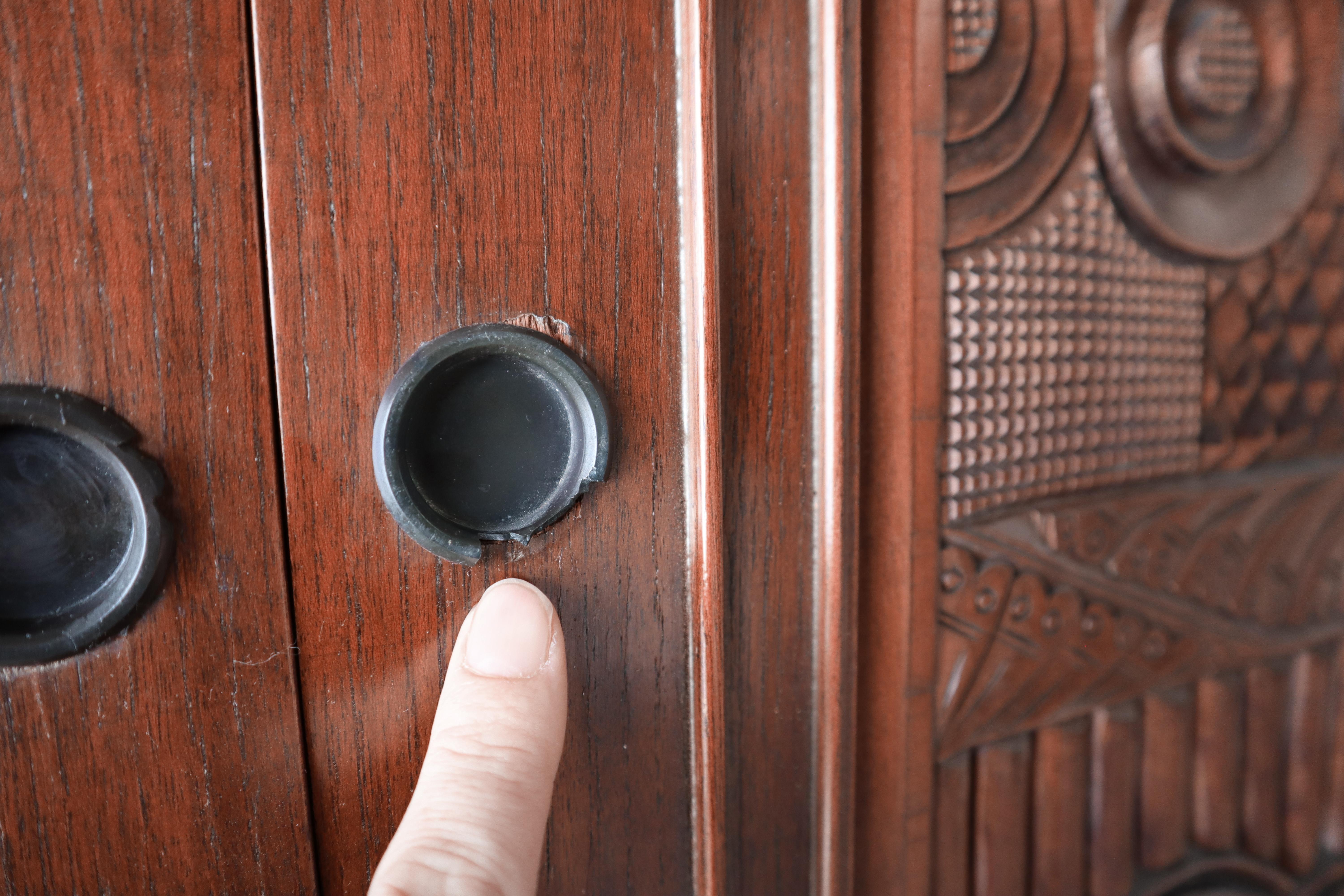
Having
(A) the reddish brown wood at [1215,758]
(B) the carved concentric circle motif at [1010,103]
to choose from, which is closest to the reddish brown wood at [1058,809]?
(A) the reddish brown wood at [1215,758]

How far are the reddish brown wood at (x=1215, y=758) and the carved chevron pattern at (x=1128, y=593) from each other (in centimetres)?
2

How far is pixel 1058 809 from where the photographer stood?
453 millimetres

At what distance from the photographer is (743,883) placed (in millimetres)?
392

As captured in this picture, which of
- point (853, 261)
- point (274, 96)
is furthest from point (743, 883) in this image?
point (274, 96)

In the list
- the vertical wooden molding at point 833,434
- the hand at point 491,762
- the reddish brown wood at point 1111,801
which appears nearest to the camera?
the hand at point 491,762

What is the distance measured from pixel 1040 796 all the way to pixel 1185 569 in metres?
0.18

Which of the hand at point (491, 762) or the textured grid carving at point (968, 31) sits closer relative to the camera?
the hand at point (491, 762)

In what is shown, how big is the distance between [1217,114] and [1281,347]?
0.57 feet

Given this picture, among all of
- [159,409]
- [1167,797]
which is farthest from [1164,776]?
[159,409]

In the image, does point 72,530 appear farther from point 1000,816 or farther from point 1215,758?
point 1215,758

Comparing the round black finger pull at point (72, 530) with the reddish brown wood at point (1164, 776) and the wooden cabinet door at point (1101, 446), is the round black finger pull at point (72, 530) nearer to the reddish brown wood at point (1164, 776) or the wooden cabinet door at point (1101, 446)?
the wooden cabinet door at point (1101, 446)

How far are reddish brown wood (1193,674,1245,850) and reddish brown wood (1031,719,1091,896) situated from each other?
0.12 metres

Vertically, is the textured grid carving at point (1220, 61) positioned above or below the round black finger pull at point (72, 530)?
above

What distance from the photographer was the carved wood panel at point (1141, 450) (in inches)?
15.8
